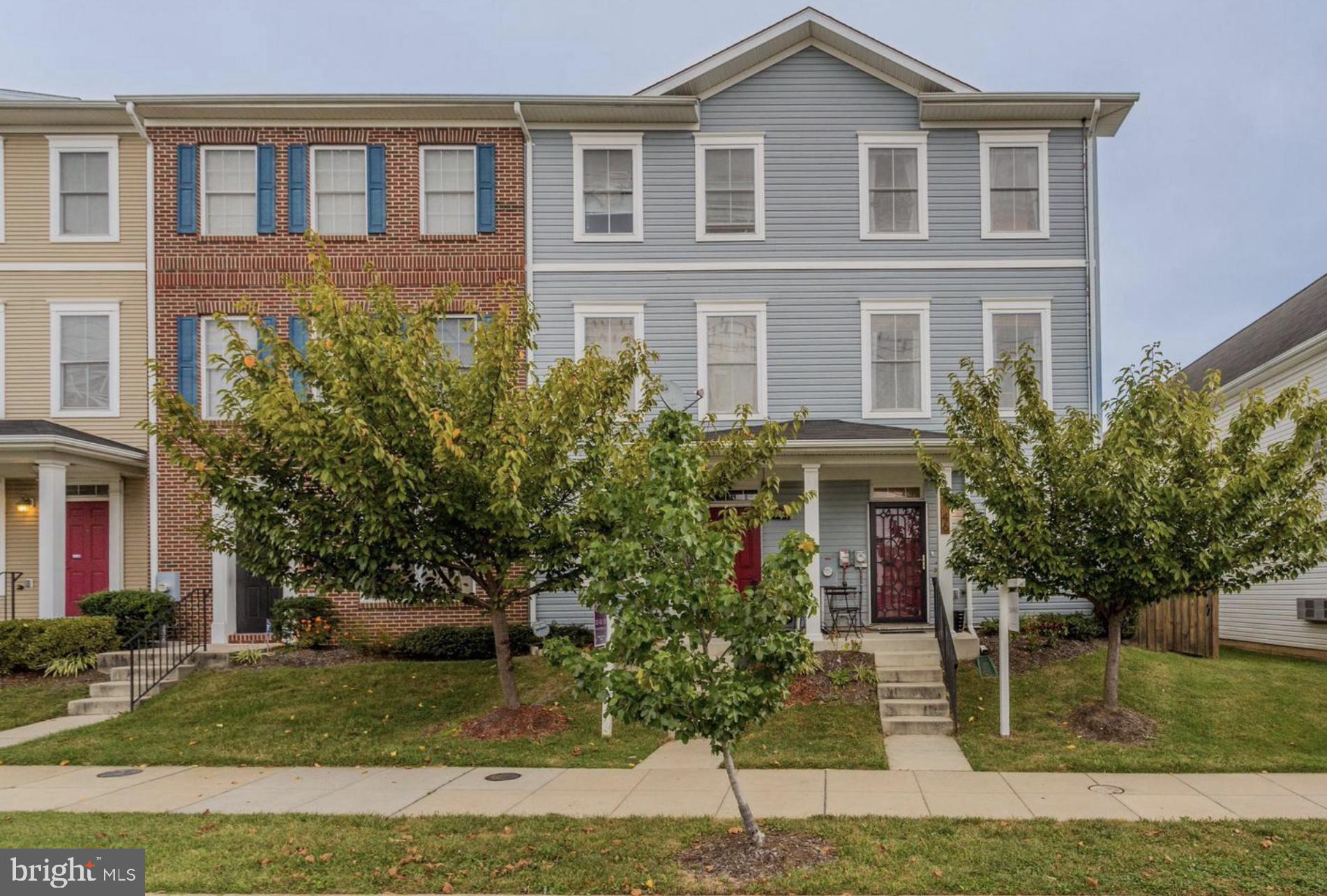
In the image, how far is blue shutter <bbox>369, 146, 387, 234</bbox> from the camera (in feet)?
55.5

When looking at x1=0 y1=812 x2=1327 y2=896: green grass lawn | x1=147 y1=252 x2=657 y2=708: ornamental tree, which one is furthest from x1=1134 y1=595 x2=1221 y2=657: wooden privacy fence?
x1=147 y1=252 x2=657 y2=708: ornamental tree

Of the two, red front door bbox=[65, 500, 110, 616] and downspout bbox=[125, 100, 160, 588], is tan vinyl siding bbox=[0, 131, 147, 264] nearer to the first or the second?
downspout bbox=[125, 100, 160, 588]

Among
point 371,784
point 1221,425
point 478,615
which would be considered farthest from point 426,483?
point 1221,425

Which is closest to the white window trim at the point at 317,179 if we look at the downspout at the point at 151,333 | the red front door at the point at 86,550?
the downspout at the point at 151,333

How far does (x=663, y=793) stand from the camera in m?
9.07

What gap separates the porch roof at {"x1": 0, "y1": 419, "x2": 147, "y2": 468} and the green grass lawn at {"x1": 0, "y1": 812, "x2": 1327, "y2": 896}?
8.11 meters

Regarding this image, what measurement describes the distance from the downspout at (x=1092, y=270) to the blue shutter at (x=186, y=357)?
1530 cm

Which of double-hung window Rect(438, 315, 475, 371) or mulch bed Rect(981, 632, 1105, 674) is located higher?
double-hung window Rect(438, 315, 475, 371)

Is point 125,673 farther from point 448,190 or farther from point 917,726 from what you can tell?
point 917,726

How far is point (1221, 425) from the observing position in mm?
22047

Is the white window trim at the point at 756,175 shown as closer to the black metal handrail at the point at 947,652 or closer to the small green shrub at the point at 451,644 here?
the black metal handrail at the point at 947,652

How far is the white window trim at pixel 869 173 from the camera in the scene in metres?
16.9

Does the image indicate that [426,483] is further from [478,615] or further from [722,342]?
[722,342]

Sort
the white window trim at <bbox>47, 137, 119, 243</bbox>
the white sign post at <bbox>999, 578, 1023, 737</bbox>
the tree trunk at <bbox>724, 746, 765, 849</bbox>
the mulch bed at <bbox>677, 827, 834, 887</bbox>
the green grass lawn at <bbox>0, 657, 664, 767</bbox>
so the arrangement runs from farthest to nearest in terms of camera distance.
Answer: the white window trim at <bbox>47, 137, 119, 243</bbox> < the white sign post at <bbox>999, 578, 1023, 737</bbox> < the green grass lawn at <bbox>0, 657, 664, 767</bbox> < the tree trunk at <bbox>724, 746, 765, 849</bbox> < the mulch bed at <bbox>677, 827, 834, 887</bbox>
